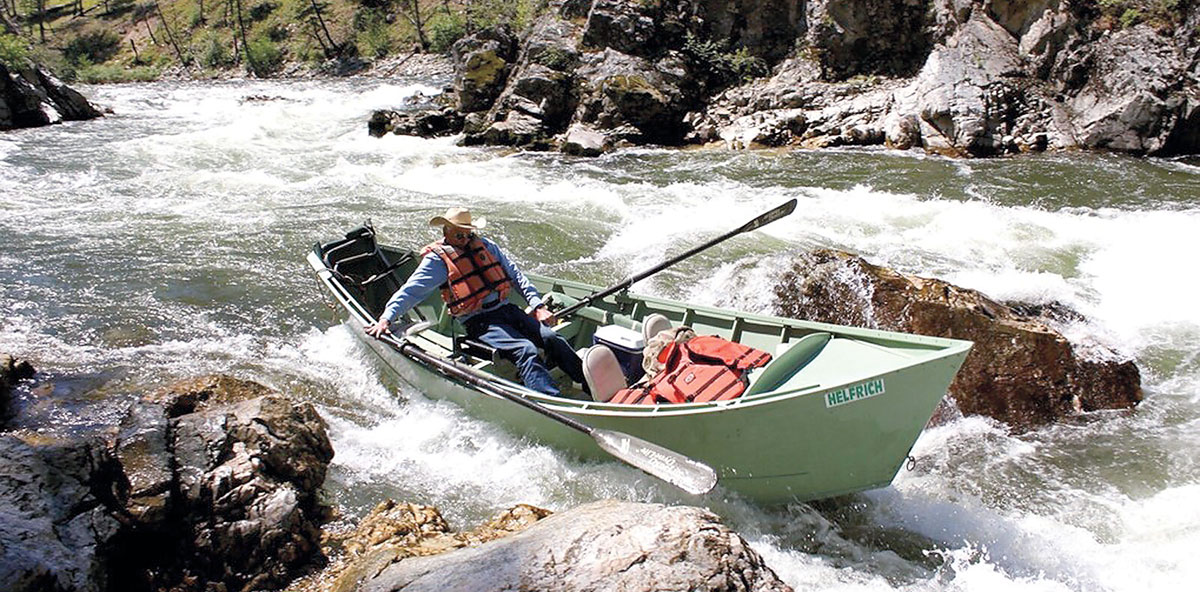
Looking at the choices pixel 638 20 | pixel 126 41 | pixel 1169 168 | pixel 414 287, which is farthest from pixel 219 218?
pixel 126 41

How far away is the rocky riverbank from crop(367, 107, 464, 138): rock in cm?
6

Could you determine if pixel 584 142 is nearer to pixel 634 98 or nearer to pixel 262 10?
pixel 634 98

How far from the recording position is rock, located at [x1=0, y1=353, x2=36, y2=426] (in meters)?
6.32

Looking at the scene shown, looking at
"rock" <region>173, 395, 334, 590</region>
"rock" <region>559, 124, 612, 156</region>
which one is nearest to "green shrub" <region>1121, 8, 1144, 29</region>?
"rock" <region>559, 124, 612, 156</region>

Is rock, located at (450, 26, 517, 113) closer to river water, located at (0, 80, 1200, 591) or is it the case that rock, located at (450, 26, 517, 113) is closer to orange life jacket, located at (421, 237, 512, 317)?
river water, located at (0, 80, 1200, 591)

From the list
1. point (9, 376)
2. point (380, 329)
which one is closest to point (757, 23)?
point (380, 329)

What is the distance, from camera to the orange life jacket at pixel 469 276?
6191mm

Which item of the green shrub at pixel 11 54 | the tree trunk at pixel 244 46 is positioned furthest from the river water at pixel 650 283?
the tree trunk at pixel 244 46

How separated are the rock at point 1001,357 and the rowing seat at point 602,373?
2445 millimetres

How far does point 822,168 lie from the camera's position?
15.6 meters

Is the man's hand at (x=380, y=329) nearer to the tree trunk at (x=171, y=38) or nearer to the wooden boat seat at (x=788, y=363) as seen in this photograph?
the wooden boat seat at (x=788, y=363)

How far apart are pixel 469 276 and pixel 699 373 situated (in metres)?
2.06

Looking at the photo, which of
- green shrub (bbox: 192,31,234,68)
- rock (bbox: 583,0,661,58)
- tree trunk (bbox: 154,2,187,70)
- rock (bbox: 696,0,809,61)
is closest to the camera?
rock (bbox: 583,0,661,58)

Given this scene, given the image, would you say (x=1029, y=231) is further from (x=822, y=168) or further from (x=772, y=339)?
(x=772, y=339)
